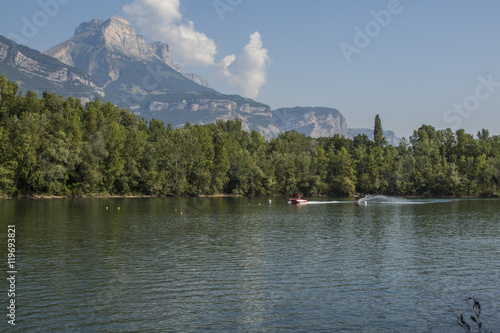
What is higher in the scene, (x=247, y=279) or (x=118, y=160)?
(x=118, y=160)

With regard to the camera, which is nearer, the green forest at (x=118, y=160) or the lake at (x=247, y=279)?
the lake at (x=247, y=279)

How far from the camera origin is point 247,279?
35.0m

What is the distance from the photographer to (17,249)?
45.2 m

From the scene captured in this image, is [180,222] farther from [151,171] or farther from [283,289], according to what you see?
[151,171]

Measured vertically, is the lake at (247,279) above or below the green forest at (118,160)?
below

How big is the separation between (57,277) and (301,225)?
4608 centimetres

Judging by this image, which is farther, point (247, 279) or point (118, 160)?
point (118, 160)

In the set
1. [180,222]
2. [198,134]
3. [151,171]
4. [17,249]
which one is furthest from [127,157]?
[17,249]

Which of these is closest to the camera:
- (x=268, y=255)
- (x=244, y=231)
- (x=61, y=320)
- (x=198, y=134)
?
(x=61, y=320)

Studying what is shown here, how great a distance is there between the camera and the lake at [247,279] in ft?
83.5

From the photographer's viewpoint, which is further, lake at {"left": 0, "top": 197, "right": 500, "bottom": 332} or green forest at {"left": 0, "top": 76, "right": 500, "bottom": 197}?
green forest at {"left": 0, "top": 76, "right": 500, "bottom": 197}

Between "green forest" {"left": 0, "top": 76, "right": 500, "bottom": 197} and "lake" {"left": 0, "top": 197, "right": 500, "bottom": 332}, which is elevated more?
"green forest" {"left": 0, "top": 76, "right": 500, "bottom": 197}

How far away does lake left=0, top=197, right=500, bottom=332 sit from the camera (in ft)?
83.5

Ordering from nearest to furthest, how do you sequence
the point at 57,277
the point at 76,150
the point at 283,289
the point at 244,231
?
1. the point at 283,289
2. the point at 57,277
3. the point at 244,231
4. the point at 76,150
